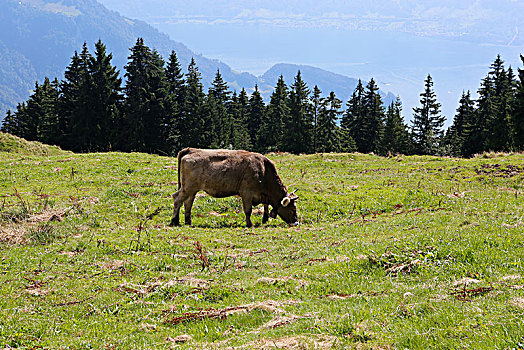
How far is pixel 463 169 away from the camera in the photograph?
94.0 feet

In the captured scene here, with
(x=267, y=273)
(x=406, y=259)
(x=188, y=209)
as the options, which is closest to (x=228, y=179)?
(x=188, y=209)

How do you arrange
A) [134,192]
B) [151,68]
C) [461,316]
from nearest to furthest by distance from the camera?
[461,316] → [134,192] → [151,68]

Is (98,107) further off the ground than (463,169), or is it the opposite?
(98,107)

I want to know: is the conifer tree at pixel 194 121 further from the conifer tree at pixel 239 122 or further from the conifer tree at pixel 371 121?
the conifer tree at pixel 371 121

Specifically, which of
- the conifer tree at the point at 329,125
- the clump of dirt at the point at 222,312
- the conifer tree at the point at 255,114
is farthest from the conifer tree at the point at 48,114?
the clump of dirt at the point at 222,312

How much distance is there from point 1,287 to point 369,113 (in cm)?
9061

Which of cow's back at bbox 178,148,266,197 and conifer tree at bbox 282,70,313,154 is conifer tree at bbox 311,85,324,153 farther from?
cow's back at bbox 178,148,266,197

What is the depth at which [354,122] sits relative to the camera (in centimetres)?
9762

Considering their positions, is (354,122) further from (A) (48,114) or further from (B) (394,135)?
(A) (48,114)

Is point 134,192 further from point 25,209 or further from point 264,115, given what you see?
point 264,115

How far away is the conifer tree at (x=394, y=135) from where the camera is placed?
93.1m

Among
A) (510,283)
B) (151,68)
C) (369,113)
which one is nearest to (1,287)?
(510,283)

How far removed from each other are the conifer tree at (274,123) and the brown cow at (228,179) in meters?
72.6

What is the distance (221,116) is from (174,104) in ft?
49.9
